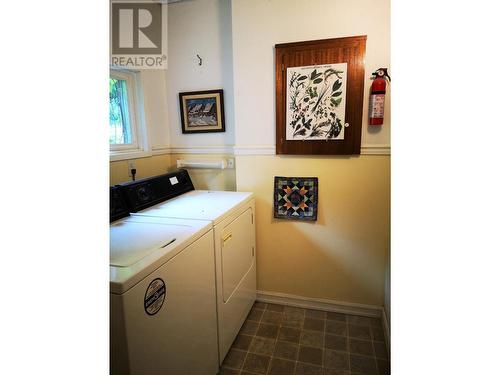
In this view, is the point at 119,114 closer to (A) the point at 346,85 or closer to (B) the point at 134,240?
(B) the point at 134,240

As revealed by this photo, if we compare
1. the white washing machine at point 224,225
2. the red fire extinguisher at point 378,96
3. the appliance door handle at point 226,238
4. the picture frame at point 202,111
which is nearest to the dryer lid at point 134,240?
the white washing machine at point 224,225

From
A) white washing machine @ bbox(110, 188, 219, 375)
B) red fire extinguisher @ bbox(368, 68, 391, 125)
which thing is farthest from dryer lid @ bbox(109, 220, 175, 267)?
red fire extinguisher @ bbox(368, 68, 391, 125)

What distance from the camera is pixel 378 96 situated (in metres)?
1.91

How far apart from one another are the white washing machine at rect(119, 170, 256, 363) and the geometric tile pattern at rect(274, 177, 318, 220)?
22 cm

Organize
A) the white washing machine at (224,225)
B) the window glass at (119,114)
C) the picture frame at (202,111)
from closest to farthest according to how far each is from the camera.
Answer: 1. the white washing machine at (224,225)
2. the window glass at (119,114)
3. the picture frame at (202,111)

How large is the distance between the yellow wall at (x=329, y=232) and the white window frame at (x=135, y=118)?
88 cm

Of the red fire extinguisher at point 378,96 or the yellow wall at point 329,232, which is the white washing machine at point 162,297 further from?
the red fire extinguisher at point 378,96

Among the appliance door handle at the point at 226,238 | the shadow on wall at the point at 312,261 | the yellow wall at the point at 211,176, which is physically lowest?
the shadow on wall at the point at 312,261

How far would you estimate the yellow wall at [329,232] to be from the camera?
2111 millimetres

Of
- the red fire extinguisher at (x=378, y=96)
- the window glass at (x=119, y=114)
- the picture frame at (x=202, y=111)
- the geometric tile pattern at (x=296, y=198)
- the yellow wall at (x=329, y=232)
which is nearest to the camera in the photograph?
the red fire extinguisher at (x=378, y=96)

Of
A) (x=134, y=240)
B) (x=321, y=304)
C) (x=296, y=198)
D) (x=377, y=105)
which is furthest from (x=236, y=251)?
(x=377, y=105)

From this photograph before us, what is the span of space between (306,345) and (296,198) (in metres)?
1.05
